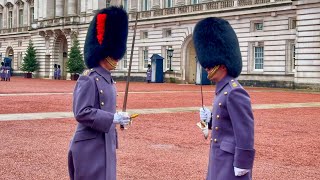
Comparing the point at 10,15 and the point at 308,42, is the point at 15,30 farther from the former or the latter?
the point at 308,42

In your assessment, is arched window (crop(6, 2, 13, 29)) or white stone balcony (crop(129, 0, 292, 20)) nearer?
white stone balcony (crop(129, 0, 292, 20))

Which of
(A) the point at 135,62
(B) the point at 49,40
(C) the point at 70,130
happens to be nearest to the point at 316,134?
(C) the point at 70,130

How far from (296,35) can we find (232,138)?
2722 cm

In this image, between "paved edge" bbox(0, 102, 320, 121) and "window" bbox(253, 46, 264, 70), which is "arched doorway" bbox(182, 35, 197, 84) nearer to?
"window" bbox(253, 46, 264, 70)

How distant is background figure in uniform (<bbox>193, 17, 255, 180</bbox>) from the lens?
158 inches

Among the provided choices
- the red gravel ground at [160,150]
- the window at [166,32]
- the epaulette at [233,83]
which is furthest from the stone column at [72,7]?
the epaulette at [233,83]

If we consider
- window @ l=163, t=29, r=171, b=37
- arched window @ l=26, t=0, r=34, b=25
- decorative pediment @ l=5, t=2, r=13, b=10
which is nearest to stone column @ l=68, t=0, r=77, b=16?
arched window @ l=26, t=0, r=34, b=25

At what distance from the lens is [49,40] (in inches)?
2172

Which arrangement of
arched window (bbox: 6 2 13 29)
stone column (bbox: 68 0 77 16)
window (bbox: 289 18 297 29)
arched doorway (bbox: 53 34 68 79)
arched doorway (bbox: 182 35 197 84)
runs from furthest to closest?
1. arched window (bbox: 6 2 13 29)
2. arched doorway (bbox: 53 34 68 79)
3. stone column (bbox: 68 0 77 16)
4. arched doorway (bbox: 182 35 197 84)
5. window (bbox: 289 18 297 29)

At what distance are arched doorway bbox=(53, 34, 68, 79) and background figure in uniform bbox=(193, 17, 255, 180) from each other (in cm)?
5082

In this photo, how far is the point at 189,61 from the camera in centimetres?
3969

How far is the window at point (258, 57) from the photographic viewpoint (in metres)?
33.8

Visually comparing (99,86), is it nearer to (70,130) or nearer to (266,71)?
(70,130)

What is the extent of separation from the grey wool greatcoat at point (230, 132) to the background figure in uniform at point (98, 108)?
2.57 ft
